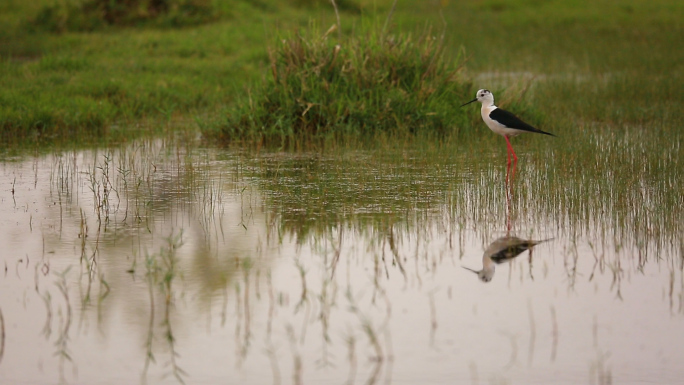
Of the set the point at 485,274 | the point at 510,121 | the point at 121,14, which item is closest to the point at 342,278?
the point at 485,274

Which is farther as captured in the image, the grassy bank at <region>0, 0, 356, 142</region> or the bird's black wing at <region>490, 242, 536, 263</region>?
the grassy bank at <region>0, 0, 356, 142</region>

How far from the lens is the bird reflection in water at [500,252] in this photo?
5.56m

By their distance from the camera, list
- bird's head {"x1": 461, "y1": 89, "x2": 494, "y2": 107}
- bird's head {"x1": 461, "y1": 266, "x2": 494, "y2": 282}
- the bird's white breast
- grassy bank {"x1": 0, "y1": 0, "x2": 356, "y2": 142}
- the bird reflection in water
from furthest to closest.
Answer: grassy bank {"x1": 0, "y1": 0, "x2": 356, "y2": 142} < bird's head {"x1": 461, "y1": 89, "x2": 494, "y2": 107} < the bird's white breast < the bird reflection in water < bird's head {"x1": 461, "y1": 266, "x2": 494, "y2": 282}

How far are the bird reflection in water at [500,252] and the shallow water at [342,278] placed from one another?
5cm

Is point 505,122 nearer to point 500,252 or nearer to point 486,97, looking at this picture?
point 486,97

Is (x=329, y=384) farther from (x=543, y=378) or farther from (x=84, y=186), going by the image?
(x=84, y=186)

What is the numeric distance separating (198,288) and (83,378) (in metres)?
1.20

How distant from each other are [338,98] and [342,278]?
5680mm

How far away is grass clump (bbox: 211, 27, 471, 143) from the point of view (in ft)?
35.1

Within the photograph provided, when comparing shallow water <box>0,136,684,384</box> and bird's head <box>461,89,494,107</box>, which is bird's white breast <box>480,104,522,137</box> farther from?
shallow water <box>0,136,684,384</box>

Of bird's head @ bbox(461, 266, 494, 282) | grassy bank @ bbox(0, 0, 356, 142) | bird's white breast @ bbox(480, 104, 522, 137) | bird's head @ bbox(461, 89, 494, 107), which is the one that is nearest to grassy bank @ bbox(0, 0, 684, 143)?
grassy bank @ bbox(0, 0, 356, 142)

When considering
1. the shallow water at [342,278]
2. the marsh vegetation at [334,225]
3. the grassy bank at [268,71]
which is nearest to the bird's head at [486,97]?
the marsh vegetation at [334,225]

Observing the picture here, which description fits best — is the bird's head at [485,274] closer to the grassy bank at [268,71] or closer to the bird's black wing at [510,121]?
the bird's black wing at [510,121]

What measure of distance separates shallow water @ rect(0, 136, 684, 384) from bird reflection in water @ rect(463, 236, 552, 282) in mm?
47
